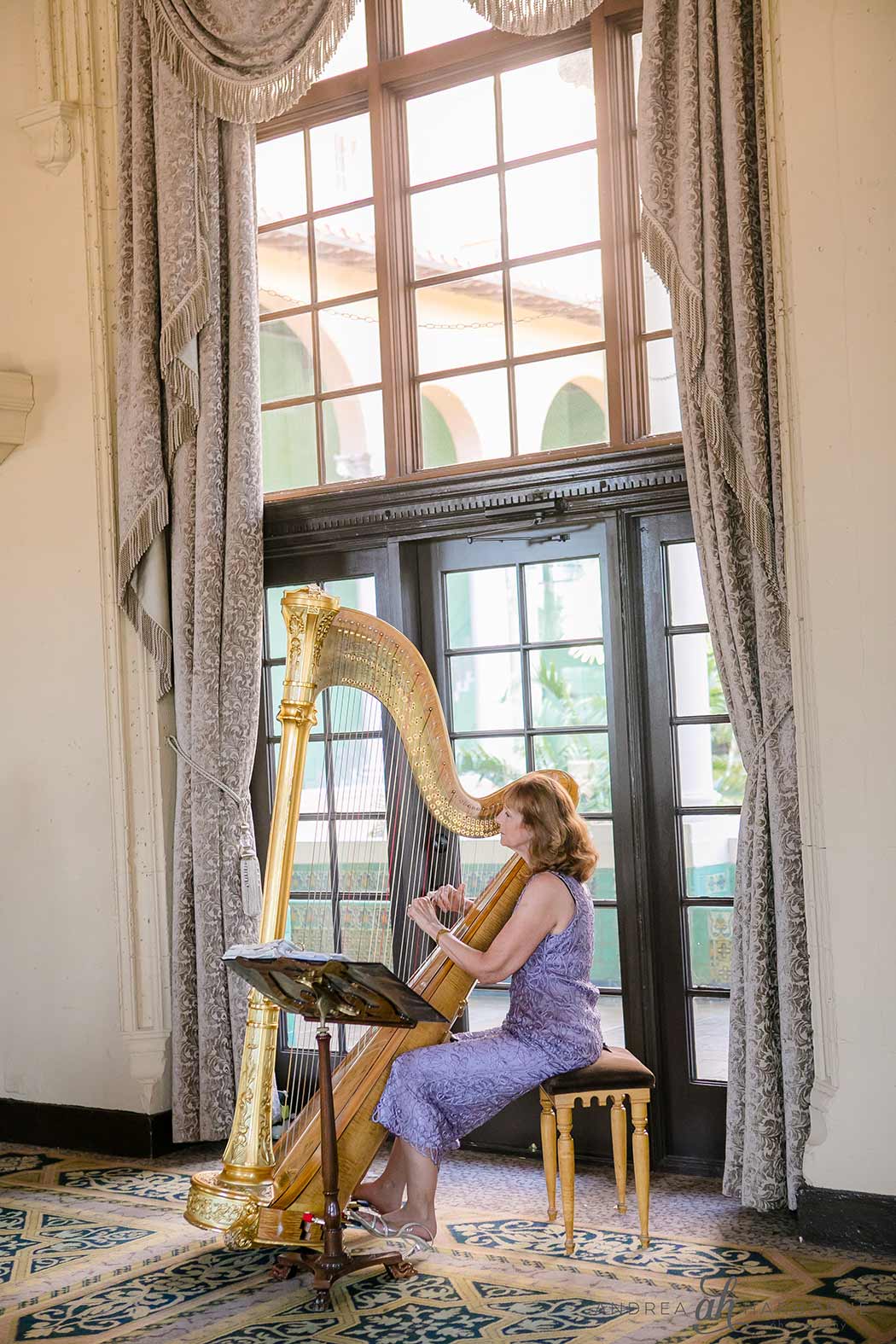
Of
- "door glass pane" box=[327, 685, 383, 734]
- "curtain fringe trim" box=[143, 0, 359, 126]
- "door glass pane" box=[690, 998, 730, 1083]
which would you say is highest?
"curtain fringe trim" box=[143, 0, 359, 126]

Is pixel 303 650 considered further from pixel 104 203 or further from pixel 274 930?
pixel 104 203

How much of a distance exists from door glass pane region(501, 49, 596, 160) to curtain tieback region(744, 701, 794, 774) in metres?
1.94

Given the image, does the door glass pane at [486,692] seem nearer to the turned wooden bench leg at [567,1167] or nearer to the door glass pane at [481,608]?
the door glass pane at [481,608]

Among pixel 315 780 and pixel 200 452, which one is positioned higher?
pixel 200 452

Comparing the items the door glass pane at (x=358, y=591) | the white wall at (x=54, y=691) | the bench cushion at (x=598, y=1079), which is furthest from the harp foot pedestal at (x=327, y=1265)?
the door glass pane at (x=358, y=591)

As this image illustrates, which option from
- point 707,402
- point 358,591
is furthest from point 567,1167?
point 358,591

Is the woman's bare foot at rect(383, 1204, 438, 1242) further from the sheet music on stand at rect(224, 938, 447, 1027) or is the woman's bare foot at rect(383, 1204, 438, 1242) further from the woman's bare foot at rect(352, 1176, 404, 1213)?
the sheet music on stand at rect(224, 938, 447, 1027)

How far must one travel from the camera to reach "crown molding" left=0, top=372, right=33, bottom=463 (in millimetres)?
5211

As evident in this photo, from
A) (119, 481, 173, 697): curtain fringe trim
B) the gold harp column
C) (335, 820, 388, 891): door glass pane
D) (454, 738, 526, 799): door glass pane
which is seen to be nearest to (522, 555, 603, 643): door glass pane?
(454, 738, 526, 799): door glass pane

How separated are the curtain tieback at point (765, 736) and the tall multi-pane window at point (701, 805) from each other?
0.37 m

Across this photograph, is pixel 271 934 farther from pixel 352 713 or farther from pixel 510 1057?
pixel 352 713

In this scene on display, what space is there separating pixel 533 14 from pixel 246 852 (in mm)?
2760

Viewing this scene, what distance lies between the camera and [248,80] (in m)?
4.79

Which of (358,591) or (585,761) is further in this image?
(358,591)
